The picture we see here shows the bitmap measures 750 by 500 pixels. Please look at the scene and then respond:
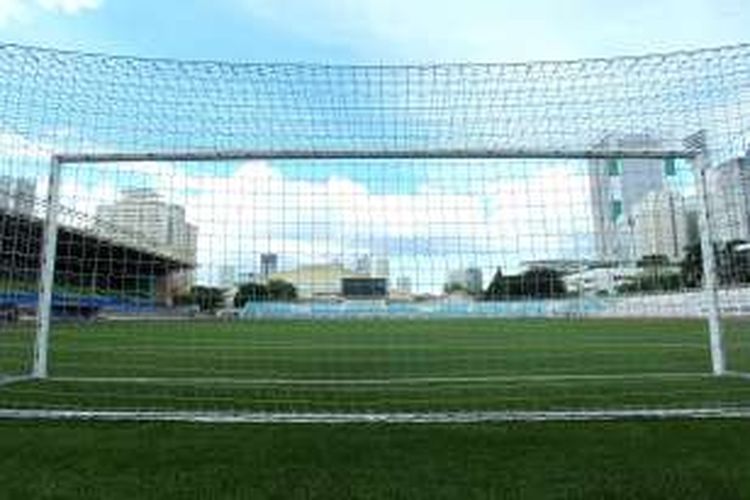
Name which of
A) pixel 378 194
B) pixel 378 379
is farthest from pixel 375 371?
pixel 378 194

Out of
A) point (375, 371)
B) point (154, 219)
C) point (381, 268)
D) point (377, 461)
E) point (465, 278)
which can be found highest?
point (154, 219)

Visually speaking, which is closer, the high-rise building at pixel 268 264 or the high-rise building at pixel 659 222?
the high-rise building at pixel 268 264

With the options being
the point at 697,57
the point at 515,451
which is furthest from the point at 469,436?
the point at 697,57

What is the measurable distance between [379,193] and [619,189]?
3.15 metres

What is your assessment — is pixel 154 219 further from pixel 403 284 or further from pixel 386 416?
pixel 386 416

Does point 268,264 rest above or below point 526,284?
above

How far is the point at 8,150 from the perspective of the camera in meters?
10.3

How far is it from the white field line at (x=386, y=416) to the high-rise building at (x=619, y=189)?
3596 millimetres

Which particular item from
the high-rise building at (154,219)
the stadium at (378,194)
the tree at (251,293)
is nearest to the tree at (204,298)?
the stadium at (378,194)

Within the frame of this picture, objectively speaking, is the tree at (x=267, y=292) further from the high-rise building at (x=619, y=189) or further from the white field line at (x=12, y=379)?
the high-rise building at (x=619, y=189)

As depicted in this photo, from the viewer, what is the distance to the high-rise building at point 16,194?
10859mm

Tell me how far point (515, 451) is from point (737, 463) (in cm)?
150

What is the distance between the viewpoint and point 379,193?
37.0 feet

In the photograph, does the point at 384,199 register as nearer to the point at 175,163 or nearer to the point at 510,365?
the point at 175,163
